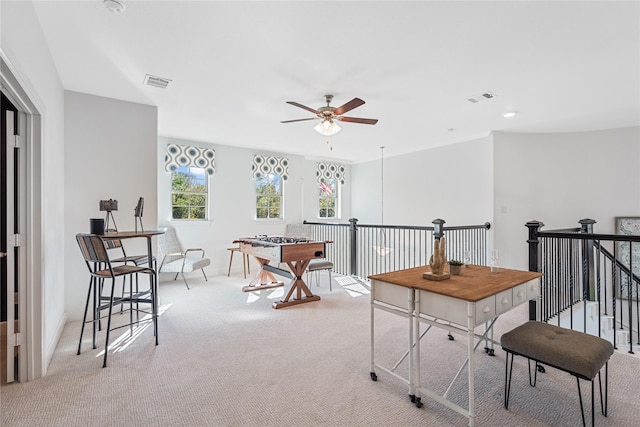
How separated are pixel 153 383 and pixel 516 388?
2589 millimetres

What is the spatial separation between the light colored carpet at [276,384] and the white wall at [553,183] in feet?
8.88

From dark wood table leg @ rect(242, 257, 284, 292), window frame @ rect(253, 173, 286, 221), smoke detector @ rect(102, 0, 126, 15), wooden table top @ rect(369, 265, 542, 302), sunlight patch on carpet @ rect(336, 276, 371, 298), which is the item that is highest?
smoke detector @ rect(102, 0, 126, 15)

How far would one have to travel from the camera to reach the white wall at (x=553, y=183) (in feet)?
17.4

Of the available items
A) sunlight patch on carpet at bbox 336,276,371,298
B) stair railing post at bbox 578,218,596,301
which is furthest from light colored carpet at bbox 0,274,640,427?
sunlight patch on carpet at bbox 336,276,371,298

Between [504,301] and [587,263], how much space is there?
7.78 ft

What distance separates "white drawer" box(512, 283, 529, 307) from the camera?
82.0 inches

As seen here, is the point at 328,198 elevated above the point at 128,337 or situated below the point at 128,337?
above

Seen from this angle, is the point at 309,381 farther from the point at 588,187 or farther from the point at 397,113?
the point at 588,187

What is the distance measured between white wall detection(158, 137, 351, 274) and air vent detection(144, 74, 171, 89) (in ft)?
8.10

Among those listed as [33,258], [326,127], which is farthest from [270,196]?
[33,258]

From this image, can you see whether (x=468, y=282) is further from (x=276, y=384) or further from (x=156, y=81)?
(x=156, y=81)

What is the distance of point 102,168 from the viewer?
12.0 ft

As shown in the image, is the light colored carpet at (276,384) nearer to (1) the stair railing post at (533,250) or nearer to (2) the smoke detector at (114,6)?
(1) the stair railing post at (533,250)

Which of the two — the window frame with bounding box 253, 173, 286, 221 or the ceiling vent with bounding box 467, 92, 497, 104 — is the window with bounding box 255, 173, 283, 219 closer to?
the window frame with bounding box 253, 173, 286, 221
